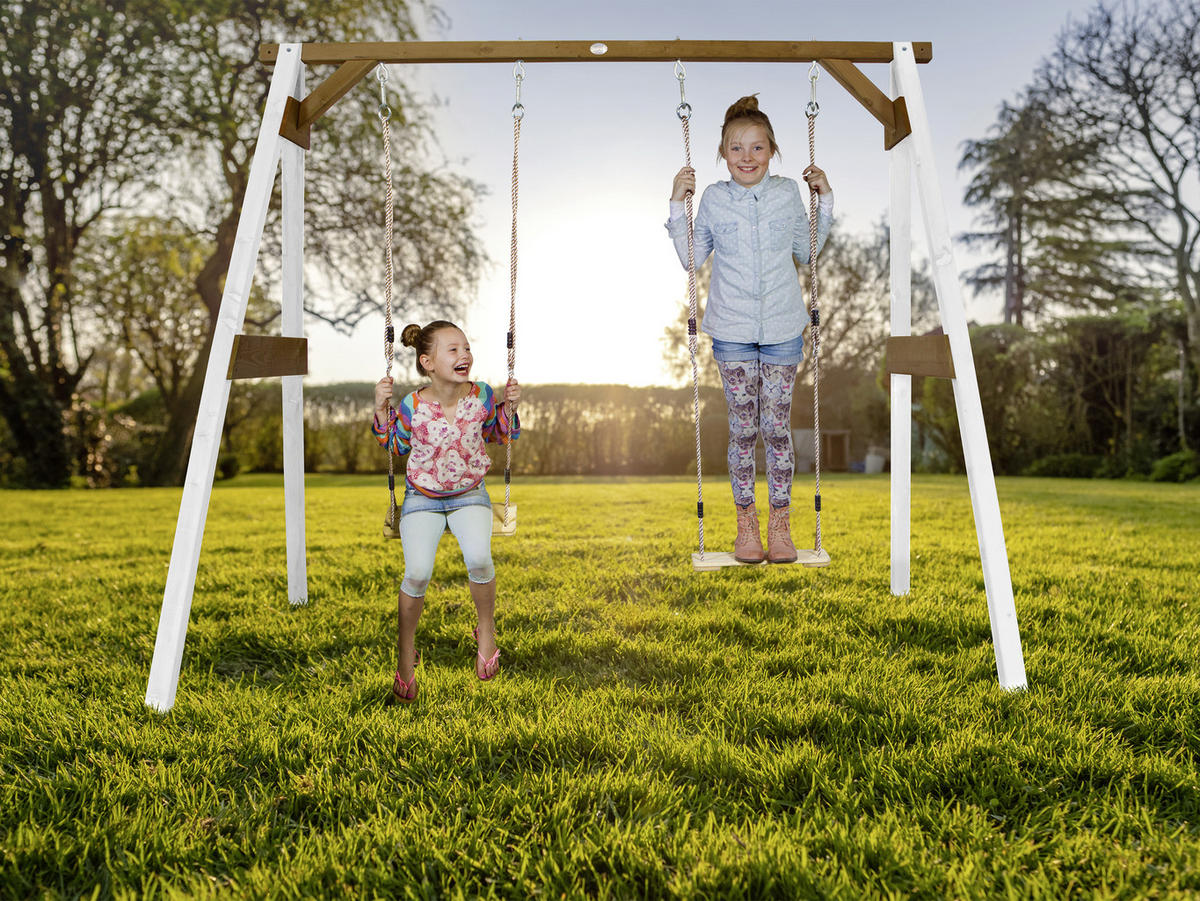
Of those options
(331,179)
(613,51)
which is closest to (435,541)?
(613,51)

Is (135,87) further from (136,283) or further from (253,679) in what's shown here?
(253,679)

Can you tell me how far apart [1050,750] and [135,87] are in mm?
16428

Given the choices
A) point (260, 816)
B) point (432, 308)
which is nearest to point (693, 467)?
point (432, 308)

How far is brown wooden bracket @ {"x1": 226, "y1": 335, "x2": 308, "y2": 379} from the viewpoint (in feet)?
10.0

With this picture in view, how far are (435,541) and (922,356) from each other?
6.81 feet

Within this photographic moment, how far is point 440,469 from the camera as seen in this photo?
118 inches

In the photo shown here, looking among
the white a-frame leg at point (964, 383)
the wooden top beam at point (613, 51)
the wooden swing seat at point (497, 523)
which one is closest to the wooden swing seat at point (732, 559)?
the white a-frame leg at point (964, 383)

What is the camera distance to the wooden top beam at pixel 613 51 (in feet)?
11.4

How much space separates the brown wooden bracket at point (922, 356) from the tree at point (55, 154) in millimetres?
14564

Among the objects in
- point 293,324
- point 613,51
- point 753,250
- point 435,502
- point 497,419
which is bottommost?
point 435,502

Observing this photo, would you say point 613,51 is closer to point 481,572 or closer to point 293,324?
point 293,324

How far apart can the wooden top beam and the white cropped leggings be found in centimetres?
199

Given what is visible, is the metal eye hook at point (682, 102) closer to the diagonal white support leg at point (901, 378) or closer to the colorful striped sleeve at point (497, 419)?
the diagonal white support leg at point (901, 378)

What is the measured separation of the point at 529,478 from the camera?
45.9 feet
